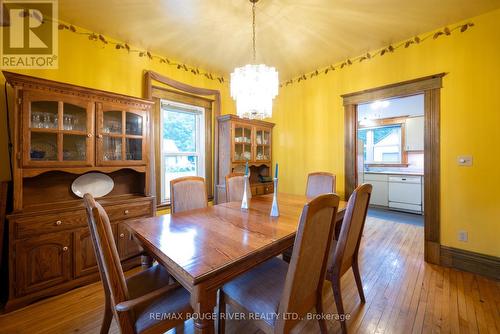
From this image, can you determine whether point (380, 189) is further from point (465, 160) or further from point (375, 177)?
point (465, 160)

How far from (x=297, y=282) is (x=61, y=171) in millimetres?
2325

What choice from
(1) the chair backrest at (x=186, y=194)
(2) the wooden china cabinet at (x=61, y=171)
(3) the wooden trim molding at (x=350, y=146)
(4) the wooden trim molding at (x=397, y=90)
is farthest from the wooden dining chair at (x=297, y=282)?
(4) the wooden trim molding at (x=397, y=90)

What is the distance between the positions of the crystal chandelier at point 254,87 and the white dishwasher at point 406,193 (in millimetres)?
3974

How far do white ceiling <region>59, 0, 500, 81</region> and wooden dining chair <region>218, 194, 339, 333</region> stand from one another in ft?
6.18

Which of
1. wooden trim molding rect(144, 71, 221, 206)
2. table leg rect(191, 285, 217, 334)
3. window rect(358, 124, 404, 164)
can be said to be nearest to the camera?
table leg rect(191, 285, 217, 334)

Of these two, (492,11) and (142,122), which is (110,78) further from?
(492,11)

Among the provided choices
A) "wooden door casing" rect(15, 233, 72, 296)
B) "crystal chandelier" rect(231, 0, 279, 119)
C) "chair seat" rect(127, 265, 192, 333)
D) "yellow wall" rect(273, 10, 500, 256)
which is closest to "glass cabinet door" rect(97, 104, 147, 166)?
"wooden door casing" rect(15, 233, 72, 296)

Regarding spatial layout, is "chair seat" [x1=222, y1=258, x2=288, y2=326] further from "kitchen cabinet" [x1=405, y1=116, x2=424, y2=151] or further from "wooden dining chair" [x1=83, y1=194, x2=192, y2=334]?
"kitchen cabinet" [x1=405, y1=116, x2=424, y2=151]

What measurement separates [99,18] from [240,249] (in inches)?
101

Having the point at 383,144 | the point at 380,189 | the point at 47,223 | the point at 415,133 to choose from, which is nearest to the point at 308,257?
the point at 47,223

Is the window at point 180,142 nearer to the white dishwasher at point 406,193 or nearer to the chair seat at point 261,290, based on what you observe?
the chair seat at point 261,290

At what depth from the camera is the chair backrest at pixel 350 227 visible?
1422 millimetres

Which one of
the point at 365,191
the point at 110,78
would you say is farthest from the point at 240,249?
the point at 110,78

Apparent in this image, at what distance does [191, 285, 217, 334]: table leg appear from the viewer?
915 millimetres
